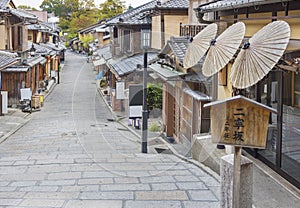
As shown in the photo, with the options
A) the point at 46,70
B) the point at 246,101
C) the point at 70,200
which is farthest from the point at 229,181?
the point at 46,70

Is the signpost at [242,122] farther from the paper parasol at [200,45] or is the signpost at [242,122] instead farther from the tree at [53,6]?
the tree at [53,6]

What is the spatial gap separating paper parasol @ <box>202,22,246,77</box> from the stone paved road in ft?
8.96

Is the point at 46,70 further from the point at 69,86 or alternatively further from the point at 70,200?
the point at 70,200

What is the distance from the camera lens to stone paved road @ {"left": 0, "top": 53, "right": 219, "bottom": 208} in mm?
7961

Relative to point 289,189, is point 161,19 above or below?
above

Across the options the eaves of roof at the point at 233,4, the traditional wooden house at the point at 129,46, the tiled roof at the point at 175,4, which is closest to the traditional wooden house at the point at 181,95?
the eaves of roof at the point at 233,4

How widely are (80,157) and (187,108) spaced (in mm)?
4221

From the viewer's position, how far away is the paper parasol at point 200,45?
7.58 meters

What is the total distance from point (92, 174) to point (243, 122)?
576 cm

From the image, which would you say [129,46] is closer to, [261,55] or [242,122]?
[261,55]

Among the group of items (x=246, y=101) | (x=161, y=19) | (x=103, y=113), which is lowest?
(x=103, y=113)

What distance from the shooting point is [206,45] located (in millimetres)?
7551

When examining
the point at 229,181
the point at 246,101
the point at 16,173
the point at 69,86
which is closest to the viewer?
the point at 246,101

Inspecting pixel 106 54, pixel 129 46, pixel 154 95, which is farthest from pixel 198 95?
pixel 106 54
